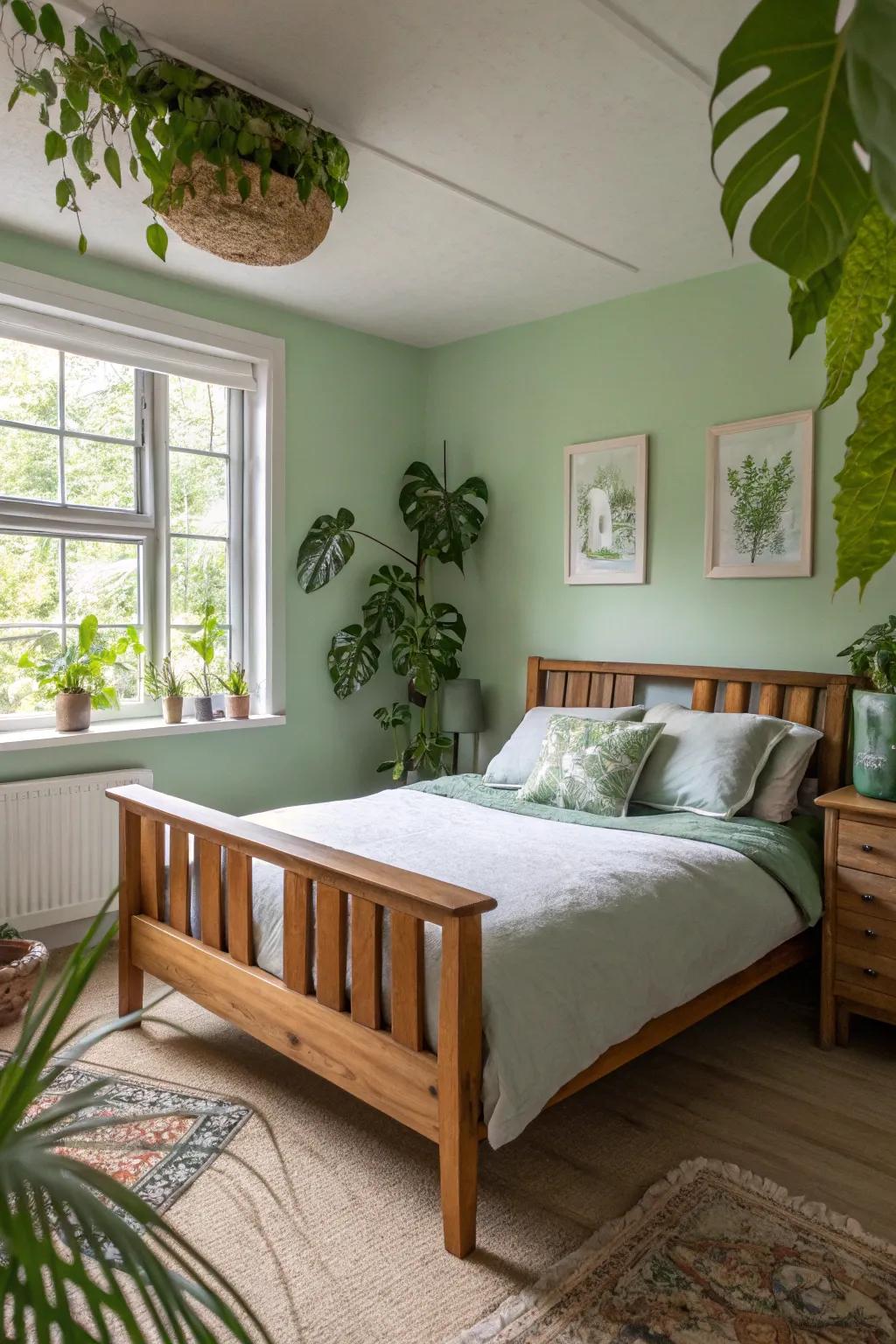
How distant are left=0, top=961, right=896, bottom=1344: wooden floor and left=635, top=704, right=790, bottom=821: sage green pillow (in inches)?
28.6

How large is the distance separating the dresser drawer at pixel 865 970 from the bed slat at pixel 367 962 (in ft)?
4.93

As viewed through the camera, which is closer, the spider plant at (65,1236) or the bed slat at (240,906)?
the spider plant at (65,1236)

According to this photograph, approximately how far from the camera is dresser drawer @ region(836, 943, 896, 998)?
2.73 meters

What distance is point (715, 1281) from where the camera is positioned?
184 cm

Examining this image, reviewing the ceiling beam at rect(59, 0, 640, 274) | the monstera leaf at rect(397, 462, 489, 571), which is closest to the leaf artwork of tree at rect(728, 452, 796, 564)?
the ceiling beam at rect(59, 0, 640, 274)

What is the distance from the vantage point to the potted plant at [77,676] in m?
3.55

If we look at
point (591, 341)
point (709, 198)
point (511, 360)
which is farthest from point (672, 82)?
point (511, 360)

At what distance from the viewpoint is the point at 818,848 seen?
121 inches

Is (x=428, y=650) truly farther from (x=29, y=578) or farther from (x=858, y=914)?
(x=858, y=914)

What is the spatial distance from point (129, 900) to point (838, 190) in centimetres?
300

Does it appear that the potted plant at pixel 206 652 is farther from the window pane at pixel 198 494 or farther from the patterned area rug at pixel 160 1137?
the patterned area rug at pixel 160 1137

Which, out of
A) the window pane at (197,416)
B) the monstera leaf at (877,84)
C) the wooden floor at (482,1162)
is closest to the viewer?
the monstera leaf at (877,84)

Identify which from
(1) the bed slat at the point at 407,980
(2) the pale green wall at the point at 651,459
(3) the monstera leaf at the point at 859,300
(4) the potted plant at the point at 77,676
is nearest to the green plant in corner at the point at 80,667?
(4) the potted plant at the point at 77,676

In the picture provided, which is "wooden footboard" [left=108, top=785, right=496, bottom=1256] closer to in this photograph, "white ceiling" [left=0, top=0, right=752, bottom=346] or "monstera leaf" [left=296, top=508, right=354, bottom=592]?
"monstera leaf" [left=296, top=508, right=354, bottom=592]
